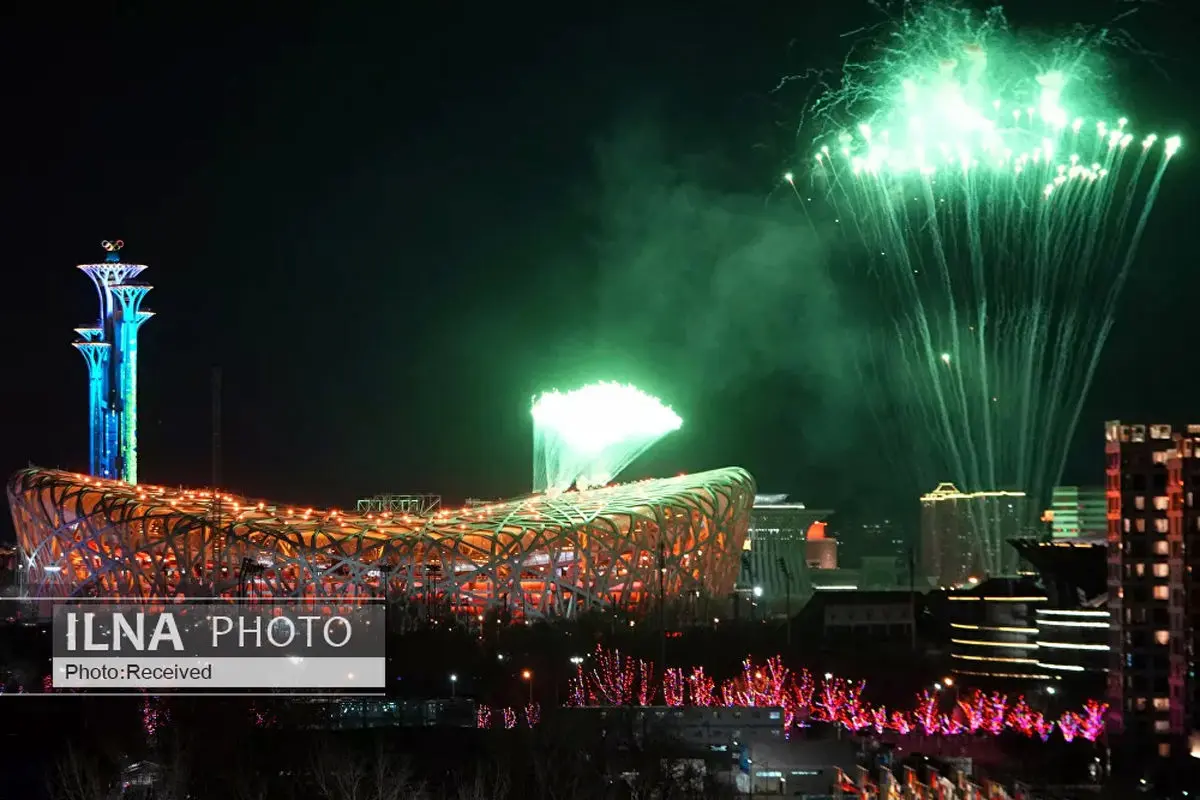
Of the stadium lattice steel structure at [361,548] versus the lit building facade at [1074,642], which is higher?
the stadium lattice steel structure at [361,548]

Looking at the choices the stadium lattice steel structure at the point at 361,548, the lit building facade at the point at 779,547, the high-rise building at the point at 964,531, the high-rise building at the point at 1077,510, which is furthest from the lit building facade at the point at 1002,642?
the high-rise building at the point at 964,531

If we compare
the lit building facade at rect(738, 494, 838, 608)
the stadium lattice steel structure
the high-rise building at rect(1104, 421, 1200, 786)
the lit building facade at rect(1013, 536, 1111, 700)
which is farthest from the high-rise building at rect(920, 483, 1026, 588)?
the high-rise building at rect(1104, 421, 1200, 786)

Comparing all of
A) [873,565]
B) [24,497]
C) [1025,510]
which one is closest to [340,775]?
[24,497]

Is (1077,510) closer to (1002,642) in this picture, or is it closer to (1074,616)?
(1002,642)

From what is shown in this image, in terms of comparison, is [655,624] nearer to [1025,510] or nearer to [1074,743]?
[1074,743]

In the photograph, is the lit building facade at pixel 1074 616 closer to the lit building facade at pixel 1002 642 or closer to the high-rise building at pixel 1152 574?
the lit building facade at pixel 1002 642

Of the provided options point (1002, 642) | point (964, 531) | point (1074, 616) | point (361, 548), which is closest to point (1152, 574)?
point (1074, 616)
